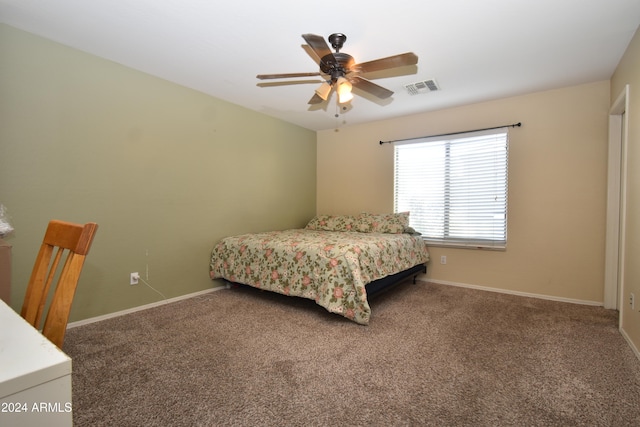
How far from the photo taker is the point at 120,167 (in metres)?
2.73

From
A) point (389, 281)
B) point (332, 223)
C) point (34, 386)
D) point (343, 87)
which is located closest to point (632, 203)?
point (389, 281)

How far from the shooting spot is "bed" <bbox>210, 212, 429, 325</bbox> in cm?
254

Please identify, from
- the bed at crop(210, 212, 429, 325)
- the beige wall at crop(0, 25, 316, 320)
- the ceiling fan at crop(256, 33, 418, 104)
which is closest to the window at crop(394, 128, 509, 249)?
the bed at crop(210, 212, 429, 325)

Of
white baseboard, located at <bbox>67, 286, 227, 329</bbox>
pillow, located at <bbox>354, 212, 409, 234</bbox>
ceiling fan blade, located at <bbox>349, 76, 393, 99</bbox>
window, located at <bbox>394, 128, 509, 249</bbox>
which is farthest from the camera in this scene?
pillow, located at <bbox>354, 212, 409, 234</bbox>

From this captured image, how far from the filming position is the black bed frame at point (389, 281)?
9.20 ft

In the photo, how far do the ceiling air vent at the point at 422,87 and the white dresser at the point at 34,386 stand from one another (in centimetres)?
334

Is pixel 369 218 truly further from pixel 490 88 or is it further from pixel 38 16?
pixel 38 16

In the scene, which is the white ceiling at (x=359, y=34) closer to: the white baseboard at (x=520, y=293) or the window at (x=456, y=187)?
the window at (x=456, y=187)

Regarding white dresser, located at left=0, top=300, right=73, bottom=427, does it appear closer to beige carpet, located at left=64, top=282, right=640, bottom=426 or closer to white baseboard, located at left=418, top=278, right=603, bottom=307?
beige carpet, located at left=64, top=282, right=640, bottom=426

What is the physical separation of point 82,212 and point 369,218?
3171mm

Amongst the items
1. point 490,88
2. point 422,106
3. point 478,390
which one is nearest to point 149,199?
point 478,390

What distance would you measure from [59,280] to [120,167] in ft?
7.29

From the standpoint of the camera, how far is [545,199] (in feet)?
10.8

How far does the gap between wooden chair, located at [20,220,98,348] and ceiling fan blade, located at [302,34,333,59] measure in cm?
146
